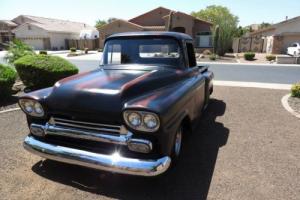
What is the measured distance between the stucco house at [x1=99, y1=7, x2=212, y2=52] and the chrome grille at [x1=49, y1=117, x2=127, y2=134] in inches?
1038

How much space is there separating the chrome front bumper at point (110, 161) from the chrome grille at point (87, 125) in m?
0.28

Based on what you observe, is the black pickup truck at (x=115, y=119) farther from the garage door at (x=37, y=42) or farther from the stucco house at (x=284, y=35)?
the garage door at (x=37, y=42)

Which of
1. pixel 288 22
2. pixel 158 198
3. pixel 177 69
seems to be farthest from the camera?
pixel 288 22

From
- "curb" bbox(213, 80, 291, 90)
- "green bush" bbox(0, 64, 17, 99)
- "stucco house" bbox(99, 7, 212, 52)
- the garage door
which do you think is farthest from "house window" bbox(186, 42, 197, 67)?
the garage door

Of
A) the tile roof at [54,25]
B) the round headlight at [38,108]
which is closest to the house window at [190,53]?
the round headlight at [38,108]

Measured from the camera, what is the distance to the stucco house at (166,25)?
31027 mm

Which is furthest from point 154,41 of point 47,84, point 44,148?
point 47,84

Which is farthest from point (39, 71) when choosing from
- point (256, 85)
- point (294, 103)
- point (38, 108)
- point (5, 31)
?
point (5, 31)

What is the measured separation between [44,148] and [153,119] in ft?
5.00

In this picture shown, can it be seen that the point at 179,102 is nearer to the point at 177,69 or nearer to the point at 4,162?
the point at 177,69

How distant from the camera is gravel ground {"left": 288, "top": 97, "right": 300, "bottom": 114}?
6.42 meters

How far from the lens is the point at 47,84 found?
7.91 m

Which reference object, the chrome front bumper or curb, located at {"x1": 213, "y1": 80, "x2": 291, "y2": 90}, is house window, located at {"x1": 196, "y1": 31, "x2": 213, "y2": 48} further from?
the chrome front bumper

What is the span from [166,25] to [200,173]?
2917 centimetres
